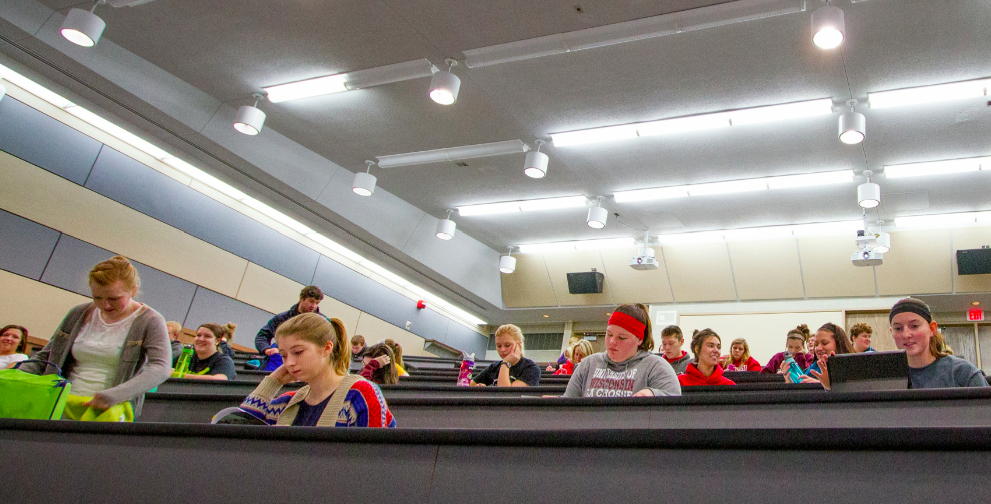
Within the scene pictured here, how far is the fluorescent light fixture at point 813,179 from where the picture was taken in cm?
871

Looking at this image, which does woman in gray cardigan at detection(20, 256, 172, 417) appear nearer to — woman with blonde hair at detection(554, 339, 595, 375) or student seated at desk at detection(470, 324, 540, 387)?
student seated at desk at detection(470, 324, 540, 387)

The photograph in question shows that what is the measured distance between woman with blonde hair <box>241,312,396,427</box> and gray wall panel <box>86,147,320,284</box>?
8165 millimetres

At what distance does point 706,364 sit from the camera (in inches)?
188

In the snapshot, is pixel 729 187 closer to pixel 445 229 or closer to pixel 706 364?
pixel 445 229

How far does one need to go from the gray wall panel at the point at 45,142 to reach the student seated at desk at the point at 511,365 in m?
7.11

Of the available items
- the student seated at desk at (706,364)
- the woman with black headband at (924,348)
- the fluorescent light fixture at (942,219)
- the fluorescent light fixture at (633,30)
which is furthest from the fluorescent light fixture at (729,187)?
the woman with black headband at (924,348)

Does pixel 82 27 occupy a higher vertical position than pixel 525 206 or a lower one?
lower

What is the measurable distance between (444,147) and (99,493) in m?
7.58

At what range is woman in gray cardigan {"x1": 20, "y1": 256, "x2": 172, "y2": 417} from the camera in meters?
2.73

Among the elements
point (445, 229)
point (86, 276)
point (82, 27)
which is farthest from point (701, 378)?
point (86, 276)

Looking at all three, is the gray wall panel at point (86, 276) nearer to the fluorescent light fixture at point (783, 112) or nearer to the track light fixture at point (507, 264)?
the track light fixture at point (507, 264)

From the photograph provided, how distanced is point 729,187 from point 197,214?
8.22 m

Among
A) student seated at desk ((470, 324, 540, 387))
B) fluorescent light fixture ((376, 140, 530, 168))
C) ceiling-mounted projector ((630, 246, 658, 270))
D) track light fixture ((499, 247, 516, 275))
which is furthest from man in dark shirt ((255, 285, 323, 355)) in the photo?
track light fixture ((499, 247, 516, 275))

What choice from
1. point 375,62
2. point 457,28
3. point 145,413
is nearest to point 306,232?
point 375,62
